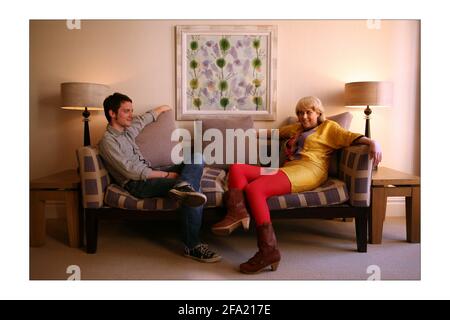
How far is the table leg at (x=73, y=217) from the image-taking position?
2.13 m

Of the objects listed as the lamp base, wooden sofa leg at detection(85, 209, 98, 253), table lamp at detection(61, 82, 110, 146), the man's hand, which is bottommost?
wooden sofa leg at detection(85, 209, 98, 253)

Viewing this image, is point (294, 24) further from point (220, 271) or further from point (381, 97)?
point (220, 271)

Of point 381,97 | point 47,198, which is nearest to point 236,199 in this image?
point 47,198

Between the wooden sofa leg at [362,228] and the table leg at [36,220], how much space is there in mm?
1967

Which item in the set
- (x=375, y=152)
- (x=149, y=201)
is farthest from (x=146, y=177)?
(x=375, y=152)

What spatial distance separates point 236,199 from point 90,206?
868mm

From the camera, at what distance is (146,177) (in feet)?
6.67

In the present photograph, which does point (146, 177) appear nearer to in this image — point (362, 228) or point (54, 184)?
point (54, 184)

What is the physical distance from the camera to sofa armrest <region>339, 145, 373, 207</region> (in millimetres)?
1954

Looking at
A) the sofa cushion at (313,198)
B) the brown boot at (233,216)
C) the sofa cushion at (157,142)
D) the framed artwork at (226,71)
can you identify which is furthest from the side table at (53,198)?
the sofa cushion at (313,198)

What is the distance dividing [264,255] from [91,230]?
105 cm

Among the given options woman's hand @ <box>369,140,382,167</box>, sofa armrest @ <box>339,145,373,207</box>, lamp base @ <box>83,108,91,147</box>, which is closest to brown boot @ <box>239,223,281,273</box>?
sofa armrest @ <box>339,145,373,207</box>

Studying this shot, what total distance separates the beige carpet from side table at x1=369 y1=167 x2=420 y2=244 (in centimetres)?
9

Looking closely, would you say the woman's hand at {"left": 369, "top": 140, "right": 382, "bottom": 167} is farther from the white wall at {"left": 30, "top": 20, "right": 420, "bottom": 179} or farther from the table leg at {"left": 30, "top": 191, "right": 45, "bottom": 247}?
the table leg at {"left": 30, "top": 191, "right": 45, "bottom": 247}
